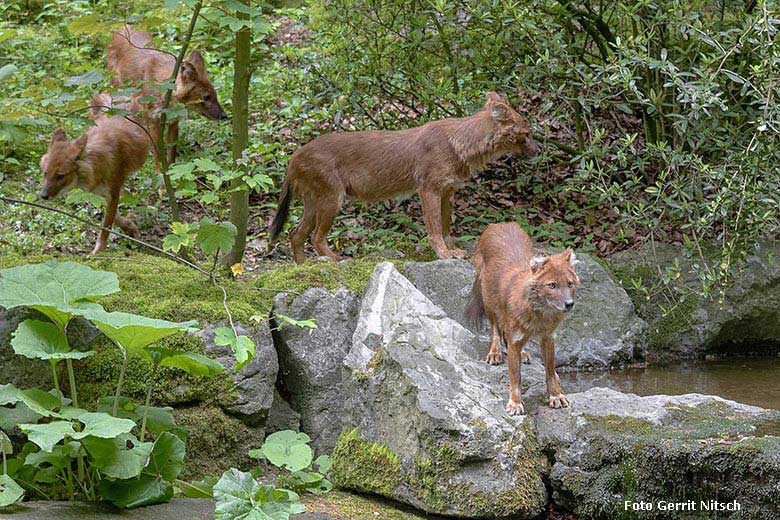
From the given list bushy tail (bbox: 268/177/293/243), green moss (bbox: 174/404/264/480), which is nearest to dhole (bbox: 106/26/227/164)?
bushy tail (bbox: 268/177/293/243)

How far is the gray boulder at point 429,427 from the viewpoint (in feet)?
16.8

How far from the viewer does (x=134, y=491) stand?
460cm

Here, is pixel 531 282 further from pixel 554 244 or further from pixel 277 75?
pixel 277 75

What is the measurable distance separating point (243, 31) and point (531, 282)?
2855mm

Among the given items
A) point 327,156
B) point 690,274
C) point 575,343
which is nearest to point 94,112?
point 327,156

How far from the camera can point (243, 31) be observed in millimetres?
6770

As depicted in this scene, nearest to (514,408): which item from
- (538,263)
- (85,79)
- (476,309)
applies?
(538,263)

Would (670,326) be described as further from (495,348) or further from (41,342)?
(41,342)

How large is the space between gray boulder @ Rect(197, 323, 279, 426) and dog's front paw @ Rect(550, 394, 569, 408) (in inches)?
70.0

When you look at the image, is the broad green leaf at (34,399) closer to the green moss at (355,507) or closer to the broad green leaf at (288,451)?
the broad green leaf at (288,451)

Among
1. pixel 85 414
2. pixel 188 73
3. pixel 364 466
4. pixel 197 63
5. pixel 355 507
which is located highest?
pixel 197 63

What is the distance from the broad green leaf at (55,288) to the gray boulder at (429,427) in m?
1.72

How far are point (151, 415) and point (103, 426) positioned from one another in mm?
794

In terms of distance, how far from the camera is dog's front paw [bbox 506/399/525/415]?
5547mm
